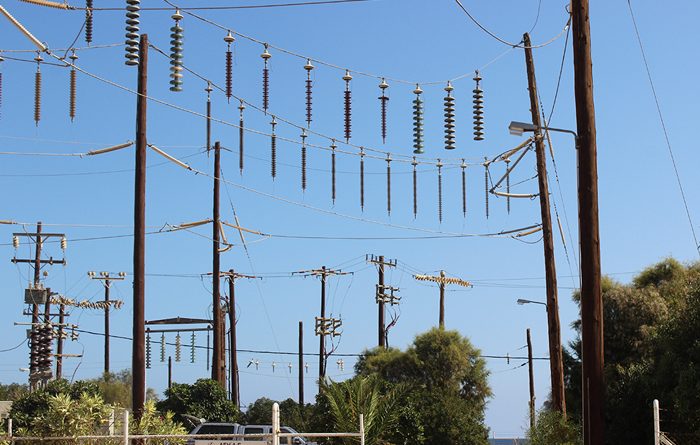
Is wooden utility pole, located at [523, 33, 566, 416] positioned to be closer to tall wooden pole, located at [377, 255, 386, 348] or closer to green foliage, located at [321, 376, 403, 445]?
green foliage, located at [321, 376, 403, 445]

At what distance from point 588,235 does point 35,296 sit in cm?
4170

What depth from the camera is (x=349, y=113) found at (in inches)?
982

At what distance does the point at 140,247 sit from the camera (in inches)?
1055

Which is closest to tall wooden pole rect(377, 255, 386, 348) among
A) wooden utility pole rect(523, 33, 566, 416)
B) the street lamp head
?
wooden utility pole rect(523, 33, 566, 416)

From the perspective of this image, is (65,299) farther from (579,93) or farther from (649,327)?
(579,93)

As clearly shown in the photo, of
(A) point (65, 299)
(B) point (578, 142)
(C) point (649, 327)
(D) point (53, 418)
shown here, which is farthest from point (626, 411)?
(A) point (65, 299)

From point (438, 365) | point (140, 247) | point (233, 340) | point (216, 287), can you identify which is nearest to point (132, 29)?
point (140, 247)

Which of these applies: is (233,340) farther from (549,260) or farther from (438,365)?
(549,260)

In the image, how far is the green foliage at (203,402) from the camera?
41.7 meters

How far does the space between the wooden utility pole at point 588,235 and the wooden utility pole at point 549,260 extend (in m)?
8.38

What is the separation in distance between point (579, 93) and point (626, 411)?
1176 centimetres

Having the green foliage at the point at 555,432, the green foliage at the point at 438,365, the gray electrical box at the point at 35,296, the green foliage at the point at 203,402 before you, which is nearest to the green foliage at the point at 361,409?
the green foliage at the point at 555,432

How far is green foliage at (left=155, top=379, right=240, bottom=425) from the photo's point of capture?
4169 centimetres

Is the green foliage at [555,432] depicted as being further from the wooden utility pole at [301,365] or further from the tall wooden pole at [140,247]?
the wooden utility pole at [301,365]
